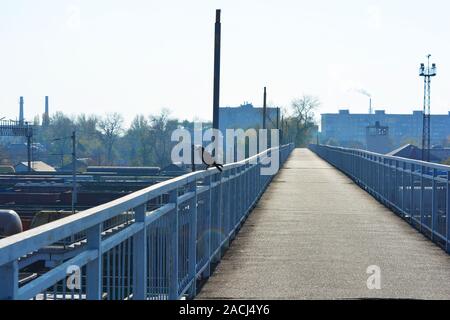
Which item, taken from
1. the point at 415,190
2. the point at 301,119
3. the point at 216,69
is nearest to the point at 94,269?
the point at 415,190

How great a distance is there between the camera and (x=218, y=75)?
67.9 feet

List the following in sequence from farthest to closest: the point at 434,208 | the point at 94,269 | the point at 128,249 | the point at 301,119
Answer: the point at 301,119
the point at 434,208
the point at 128,249
the point at 94,269

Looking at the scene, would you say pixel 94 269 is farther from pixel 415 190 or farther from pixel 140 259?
pixel 415 190

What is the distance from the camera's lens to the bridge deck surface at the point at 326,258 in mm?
9141

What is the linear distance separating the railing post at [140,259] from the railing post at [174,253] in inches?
52.9

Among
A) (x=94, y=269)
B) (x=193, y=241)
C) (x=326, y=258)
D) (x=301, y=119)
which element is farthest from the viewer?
(x=301, y=119)

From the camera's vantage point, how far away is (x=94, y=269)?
4.55m

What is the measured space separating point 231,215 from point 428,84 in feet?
188

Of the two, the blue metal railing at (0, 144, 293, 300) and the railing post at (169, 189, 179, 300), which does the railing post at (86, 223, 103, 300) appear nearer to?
the blue metal railing at (0, 144, 293, 300)

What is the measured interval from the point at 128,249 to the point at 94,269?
1.03 metres

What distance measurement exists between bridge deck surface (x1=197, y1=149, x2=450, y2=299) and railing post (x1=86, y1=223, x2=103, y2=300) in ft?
14.3

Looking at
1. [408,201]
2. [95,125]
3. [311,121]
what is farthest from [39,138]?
[408,201]

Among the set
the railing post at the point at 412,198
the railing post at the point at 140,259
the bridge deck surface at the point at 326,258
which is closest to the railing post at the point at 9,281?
the railing post at the point at 140,259

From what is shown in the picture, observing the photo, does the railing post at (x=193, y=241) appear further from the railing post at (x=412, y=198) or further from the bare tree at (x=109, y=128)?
the bare tree at (x=109, y=128)
